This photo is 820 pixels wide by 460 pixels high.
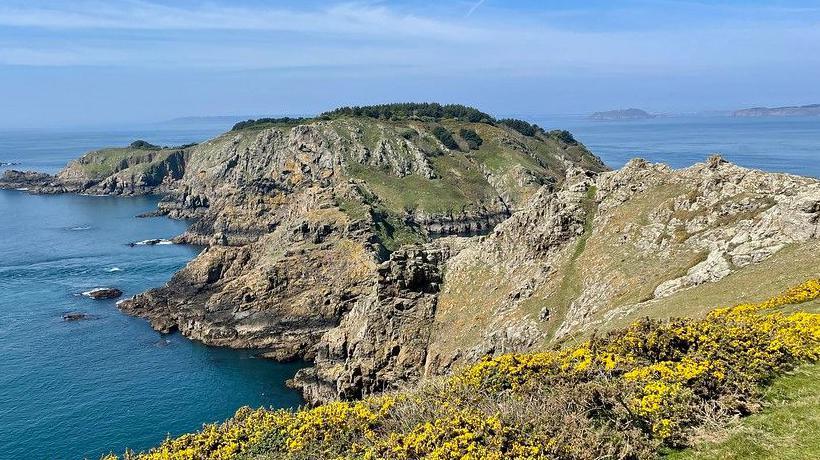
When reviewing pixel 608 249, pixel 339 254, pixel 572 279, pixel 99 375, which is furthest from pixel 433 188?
pixel 572 279

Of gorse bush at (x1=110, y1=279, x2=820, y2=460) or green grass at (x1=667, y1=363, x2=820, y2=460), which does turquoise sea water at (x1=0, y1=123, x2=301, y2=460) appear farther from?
green grass at (x1=667, y1=363, x2=820, y2=460)

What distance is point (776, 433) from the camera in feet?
54.2

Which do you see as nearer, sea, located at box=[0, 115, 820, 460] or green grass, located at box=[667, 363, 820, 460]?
green grass, located at box=[667, 363, 820, 460]

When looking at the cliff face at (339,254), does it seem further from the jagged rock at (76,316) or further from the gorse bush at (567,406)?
the gorse bush at (567,406)

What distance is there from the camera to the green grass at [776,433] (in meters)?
15.7

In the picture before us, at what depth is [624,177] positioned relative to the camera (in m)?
63.8

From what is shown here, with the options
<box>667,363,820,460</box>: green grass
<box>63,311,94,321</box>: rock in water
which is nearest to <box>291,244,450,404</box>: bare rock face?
<box>667,363,820,460</box>: green grass

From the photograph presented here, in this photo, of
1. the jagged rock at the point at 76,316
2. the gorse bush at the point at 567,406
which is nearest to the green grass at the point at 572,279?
the gorse bush at the point at 567,406

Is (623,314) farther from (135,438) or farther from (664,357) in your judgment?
(135,438)

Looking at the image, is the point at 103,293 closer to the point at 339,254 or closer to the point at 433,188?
the point at 339,254

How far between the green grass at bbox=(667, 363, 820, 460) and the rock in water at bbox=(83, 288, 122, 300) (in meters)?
116

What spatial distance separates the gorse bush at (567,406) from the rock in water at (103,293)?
102 metres

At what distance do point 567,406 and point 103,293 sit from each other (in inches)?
4502

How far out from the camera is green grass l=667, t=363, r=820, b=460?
15672mm
